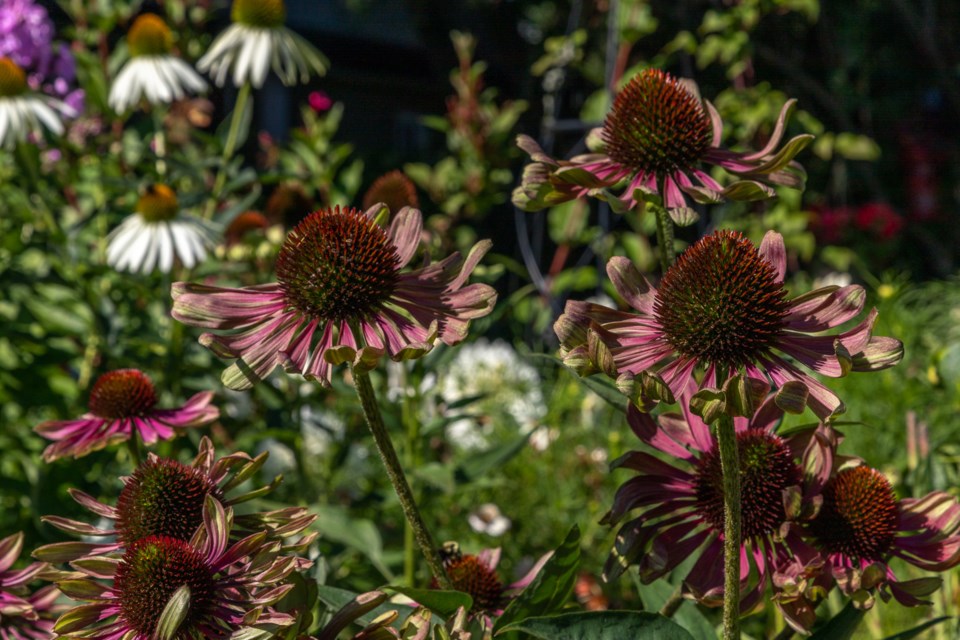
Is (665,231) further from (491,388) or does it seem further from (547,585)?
(491,388)

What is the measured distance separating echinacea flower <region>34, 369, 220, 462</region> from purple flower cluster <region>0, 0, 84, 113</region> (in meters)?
1.23

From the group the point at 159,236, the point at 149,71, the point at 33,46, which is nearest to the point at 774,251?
A: the point at 159,236

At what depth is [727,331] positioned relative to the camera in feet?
2.27

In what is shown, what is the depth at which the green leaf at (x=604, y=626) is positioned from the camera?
0.68 metres

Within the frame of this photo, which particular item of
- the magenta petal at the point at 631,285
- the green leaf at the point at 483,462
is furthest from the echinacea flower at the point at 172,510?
the green leaf at the point at 483,462

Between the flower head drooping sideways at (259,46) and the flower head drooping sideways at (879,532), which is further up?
the flower head drooping sideways at (259,46)

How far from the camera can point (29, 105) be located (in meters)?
1.88

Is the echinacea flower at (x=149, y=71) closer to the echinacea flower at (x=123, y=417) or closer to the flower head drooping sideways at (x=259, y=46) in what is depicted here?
the flower head drooping sideways at (x=259, y=46)

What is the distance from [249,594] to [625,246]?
106 inches

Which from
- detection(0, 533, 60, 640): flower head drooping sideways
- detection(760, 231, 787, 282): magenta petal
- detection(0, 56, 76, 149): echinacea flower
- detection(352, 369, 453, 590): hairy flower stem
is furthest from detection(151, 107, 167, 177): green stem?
detection(760, 231, 787, 282): magenta petal

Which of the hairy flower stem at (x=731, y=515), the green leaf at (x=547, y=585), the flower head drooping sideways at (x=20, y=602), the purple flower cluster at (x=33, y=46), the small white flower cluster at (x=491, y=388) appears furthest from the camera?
the small white flower cluster at (x=491, y=388)

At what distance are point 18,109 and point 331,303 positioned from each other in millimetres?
1354

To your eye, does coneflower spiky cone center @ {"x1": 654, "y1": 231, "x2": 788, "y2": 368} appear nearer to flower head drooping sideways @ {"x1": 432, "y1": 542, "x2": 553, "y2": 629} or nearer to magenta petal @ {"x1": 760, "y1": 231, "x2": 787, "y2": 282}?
magenta petal @ {"x1": 760, "y1": 231, "x2": 787, "y2": 282}

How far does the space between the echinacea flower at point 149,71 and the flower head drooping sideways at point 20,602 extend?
134 cm
